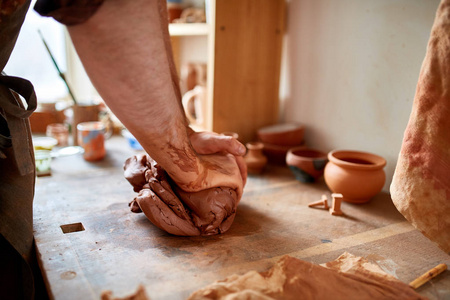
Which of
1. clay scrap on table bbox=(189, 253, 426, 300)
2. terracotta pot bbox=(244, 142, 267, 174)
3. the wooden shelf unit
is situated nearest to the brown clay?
clay scrap on table bbox=(189, 253, 426, 300)

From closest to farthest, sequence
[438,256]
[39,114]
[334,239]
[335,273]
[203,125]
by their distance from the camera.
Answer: [335,273] < [438,256] < [334,239] < [203,125] < [39,114]

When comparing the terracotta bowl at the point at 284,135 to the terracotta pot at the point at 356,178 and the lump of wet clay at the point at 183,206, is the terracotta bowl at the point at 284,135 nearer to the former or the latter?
the terracotta pot at the point at 356,178

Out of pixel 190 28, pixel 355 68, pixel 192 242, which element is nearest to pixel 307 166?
pixel 355 68

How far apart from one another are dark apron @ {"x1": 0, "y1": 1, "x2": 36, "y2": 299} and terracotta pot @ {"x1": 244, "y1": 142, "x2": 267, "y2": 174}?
4.09 ft

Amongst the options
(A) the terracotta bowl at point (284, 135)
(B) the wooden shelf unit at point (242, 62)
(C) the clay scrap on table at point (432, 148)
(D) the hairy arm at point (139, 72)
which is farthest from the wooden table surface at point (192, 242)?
(B) the wooden shelf unit at point (242, 62)

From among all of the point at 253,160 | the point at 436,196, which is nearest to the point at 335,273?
the point at 436,196

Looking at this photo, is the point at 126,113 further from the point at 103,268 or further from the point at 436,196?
the point at 436,196

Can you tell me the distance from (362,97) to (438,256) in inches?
41.2

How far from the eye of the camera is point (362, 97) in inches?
84.0

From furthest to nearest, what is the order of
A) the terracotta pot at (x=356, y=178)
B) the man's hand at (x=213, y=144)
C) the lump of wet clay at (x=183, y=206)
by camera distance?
the terracotta pot at (x=356, y=178), the man's hand at (x=213, y=144), the lump of wet clay at (x=183, y=206)

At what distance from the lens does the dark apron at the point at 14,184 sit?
124 centimetres

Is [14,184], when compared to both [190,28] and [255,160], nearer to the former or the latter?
[255,160]

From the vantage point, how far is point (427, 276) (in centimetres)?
122

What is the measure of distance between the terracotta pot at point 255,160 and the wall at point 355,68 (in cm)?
48
